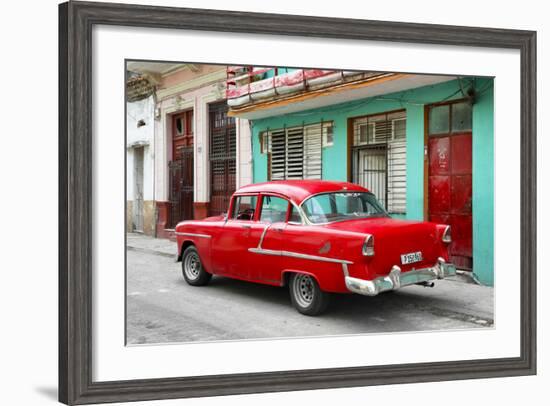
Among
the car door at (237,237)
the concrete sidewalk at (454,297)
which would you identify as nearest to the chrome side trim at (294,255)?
the car door at (237,237)

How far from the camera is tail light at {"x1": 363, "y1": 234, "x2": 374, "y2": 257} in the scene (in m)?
5.29

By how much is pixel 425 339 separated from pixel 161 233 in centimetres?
248

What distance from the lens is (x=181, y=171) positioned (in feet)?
20.3

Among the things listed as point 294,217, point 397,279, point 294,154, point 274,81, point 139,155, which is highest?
point 274,81

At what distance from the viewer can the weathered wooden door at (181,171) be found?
5.97 metres

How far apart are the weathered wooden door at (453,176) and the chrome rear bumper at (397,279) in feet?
0.68

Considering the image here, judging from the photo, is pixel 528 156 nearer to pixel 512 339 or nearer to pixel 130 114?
pixel 512 339

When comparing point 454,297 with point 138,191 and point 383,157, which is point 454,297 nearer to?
point 383,157

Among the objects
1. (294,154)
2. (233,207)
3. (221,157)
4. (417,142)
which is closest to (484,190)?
(417,142)

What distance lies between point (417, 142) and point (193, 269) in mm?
2766

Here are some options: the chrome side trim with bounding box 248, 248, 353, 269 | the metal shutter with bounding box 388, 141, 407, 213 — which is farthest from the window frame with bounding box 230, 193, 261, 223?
the metal shutter with bounding box 388, 141, 407, 213

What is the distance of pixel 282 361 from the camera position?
16.1 ft

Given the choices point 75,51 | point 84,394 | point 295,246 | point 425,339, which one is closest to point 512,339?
point 425,339

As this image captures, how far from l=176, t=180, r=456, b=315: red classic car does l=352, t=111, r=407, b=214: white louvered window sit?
27 centimetres
